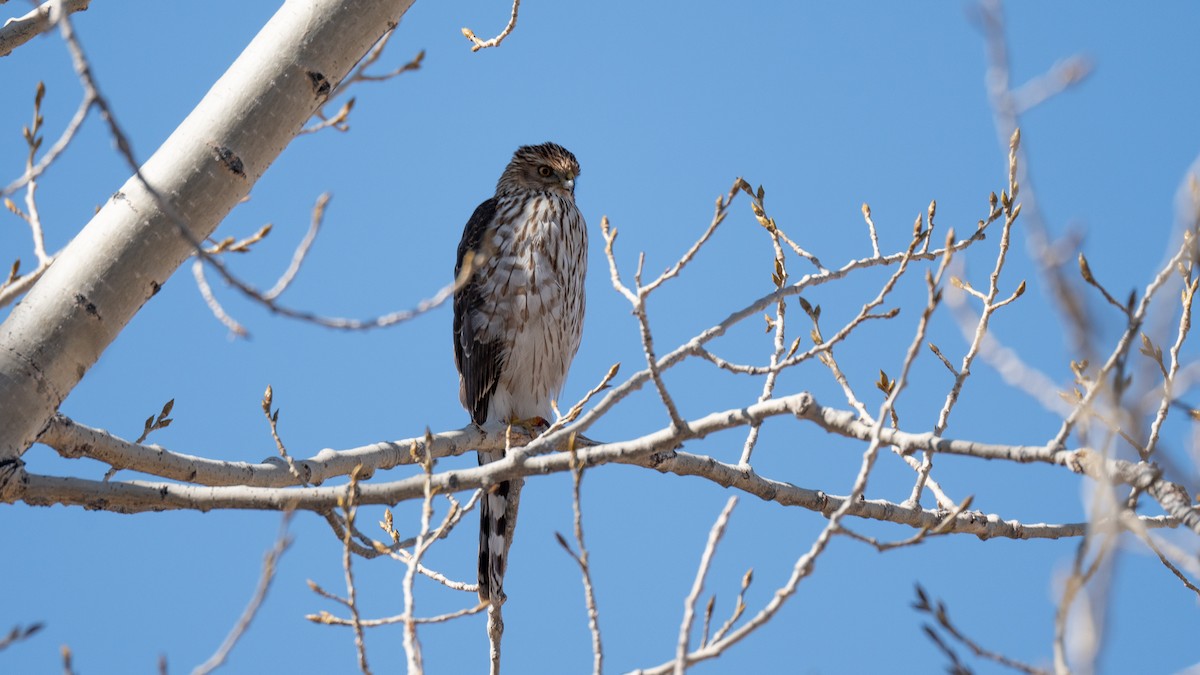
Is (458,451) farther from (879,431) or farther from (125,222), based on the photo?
(879,431)

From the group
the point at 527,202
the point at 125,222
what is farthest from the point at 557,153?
the point at 125,222

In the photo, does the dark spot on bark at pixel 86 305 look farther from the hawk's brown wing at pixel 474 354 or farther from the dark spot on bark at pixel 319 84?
the hawk's brown wing at pixel 474 354

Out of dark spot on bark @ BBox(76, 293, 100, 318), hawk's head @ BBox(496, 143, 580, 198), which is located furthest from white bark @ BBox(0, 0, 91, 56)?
hawk's head @ BBox(496, 143, 580, 198)

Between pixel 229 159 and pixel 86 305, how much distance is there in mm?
402

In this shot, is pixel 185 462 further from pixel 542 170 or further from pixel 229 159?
pixel 542 170

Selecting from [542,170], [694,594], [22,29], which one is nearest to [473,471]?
Result: [694,594]

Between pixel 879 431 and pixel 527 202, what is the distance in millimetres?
4014

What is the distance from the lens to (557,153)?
6531mm

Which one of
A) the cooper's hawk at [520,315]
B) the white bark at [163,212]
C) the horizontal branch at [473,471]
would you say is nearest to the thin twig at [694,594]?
the horizontal branch at [473,471]

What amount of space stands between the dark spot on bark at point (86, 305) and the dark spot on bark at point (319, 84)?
629 millimetres

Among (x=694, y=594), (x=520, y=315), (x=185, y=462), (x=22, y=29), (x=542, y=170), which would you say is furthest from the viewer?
(x=542, y=170)

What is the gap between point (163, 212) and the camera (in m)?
2.32

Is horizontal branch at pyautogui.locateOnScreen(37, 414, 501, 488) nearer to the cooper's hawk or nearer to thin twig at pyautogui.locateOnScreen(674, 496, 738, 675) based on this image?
thin twig at pyautogui.locateOnScreen(674, 496, 738, 675)

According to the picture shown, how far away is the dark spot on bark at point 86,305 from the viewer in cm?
235
